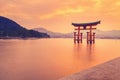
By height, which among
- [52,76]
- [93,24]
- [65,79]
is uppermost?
[93,24]

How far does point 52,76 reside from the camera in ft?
33.9

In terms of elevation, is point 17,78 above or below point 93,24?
below

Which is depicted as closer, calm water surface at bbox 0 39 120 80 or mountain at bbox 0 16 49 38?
calm water surface at bbox 0 39 120 80

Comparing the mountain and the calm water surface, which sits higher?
the mountain

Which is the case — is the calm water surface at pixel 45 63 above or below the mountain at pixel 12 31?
below

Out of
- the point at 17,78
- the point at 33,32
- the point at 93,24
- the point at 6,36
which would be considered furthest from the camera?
the point at 33,32

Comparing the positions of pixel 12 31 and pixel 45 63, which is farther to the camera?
pixel 12 31

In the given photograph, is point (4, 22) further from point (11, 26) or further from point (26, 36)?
point (26, 36)

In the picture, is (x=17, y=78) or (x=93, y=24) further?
(x=93, y=24)

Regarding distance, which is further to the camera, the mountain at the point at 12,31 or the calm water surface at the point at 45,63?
the mountain at the point at 12,31

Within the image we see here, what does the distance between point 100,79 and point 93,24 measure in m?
37.8

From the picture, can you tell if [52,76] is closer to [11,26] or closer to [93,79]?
[93,79]

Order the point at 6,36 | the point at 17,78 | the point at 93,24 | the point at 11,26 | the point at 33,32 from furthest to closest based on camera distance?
the point at 11,26 < the point at 33,32 < the point at 6,36 < the point at 93,24 < the point at 17,78

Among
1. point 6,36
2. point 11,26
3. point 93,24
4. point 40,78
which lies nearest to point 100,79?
point 40,78
